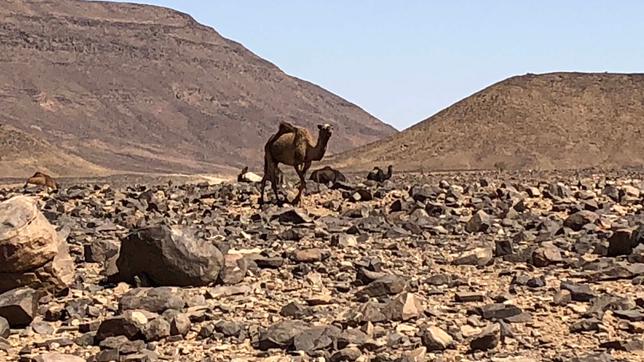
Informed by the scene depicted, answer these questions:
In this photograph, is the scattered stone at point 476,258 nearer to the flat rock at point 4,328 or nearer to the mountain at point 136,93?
the flat rock at point 4,328

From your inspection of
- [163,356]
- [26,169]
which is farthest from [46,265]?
[26,169]

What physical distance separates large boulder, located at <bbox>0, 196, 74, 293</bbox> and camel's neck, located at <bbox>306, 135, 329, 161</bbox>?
784 cm

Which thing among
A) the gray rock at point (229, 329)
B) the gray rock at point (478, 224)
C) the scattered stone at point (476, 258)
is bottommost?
the gray rock at point (229, 329)

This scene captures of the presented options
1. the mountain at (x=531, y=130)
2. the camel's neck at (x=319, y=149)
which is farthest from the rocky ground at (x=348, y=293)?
the mountain at (x=531, y=130)

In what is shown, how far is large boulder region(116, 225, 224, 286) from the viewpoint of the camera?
10211 mm


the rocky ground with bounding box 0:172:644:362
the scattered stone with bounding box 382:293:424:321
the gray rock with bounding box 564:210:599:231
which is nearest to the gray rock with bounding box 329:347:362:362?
the rocky ground with bounding box 0:172:644:362

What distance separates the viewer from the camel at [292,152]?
→ 59.1 feet

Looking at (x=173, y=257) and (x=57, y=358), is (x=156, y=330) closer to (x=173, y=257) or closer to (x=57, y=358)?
(x=57, y=358)

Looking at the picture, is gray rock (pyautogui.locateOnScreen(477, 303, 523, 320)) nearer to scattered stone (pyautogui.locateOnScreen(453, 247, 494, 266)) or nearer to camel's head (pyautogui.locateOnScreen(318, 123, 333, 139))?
scattered stone (pyautogui.locateOnScreen(453, 247, 494, 266))

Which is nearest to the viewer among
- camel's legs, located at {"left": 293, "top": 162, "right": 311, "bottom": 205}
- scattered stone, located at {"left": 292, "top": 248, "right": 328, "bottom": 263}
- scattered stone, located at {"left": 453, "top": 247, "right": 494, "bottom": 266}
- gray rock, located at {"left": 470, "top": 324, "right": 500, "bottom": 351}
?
gray rock, located at {"left": 470, "top": 324, "right": 500, "bottom": 351}

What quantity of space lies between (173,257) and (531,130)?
6902 centimetres

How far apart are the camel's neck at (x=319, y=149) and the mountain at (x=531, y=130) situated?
49384 millimetres

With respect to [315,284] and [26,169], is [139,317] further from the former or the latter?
[26,169]

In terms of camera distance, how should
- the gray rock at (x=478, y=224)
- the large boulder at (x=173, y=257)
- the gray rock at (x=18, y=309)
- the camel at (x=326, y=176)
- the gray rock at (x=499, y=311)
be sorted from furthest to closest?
the camel at (x=326, y=176), the gray rock at (x=478, y=224), the large boulder at (x=173, y=257), the gray rock at (x=18, y=309), the gray rock at (x=499, y=311)
